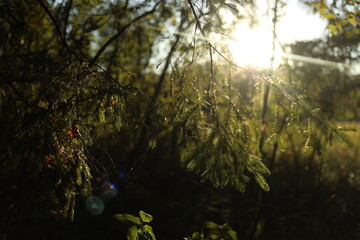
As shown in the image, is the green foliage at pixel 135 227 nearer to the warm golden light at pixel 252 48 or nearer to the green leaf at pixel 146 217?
the green leaf at pixel 146 217

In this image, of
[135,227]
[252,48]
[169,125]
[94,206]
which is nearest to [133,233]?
[135,227]

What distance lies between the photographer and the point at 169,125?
109 inches

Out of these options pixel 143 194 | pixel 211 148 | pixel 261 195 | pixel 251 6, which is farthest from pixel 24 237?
pixel 251 6

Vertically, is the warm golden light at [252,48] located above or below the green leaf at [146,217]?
above

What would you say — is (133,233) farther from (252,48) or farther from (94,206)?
(94,206)

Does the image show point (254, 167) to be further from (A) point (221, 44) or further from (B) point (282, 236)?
(B) point (282, 236)

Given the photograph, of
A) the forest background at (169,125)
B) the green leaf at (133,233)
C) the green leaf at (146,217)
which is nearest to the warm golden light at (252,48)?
the forest background at (169,125)

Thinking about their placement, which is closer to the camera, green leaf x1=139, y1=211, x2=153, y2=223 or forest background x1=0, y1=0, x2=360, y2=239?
green leaf x1=139, y1=211, x2=153, y2=223

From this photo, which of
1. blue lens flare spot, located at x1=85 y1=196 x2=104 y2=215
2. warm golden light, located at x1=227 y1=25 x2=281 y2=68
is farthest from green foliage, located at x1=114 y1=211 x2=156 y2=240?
blue lens flare spot, located at x1=85 y1=196 x2=104 y2=215

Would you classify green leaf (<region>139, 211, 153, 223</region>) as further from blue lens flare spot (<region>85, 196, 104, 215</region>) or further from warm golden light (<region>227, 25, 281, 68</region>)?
blue lens flare spot (<region>85, 196, 104, 215</region>)

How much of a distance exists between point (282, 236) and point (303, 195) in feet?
4.86

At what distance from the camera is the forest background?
2543 mm

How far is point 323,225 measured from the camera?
18.3ft

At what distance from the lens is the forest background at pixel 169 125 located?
254 cm
